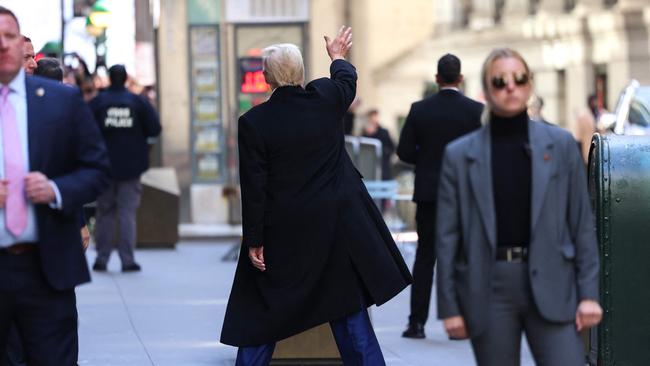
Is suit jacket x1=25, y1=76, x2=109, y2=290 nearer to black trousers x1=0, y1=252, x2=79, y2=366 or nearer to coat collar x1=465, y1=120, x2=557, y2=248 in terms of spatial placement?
black trousers x1=0, y1=252, x2=79, y2=366

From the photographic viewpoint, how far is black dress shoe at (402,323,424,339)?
11234 millimetres

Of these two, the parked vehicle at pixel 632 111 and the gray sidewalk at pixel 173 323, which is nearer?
the gray sidewalk at pixel 173 323

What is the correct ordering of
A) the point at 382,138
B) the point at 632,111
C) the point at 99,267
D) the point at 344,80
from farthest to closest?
the point at 382,138 < the point at 632,111 < the point at 99,267 < the point at 344,80

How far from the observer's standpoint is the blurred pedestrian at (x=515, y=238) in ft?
19.2

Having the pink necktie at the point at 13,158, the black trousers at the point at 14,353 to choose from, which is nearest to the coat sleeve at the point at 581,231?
the pink necktie at the point at 13,158

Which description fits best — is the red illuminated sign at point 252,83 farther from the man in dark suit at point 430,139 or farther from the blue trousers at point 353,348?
the blue trousers at point 353,348

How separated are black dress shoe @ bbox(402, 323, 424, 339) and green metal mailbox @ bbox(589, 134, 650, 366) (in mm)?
3001

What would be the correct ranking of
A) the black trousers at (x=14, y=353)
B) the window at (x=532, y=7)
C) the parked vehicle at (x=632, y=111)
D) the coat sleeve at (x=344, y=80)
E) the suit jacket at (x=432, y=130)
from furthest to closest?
1. the window at (x=532, y=7)
2. the parked vehicle at (x=632, y=111)
3. the suit jacket at (x=432, y=130)
4. the black trousers at (x=14, y=353)
5. the coat sleeve at (x=344, y=80)

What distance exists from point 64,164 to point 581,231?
188 centimetres

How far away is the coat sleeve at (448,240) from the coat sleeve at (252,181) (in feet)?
6.34

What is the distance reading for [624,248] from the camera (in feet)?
27.1

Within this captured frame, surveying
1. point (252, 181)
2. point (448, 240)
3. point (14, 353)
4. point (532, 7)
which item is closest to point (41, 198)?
point (448, 240)

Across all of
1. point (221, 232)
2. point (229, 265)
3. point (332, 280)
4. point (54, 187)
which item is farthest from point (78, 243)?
point (221, 232)

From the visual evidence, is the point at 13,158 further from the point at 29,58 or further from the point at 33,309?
the point at 29,58
